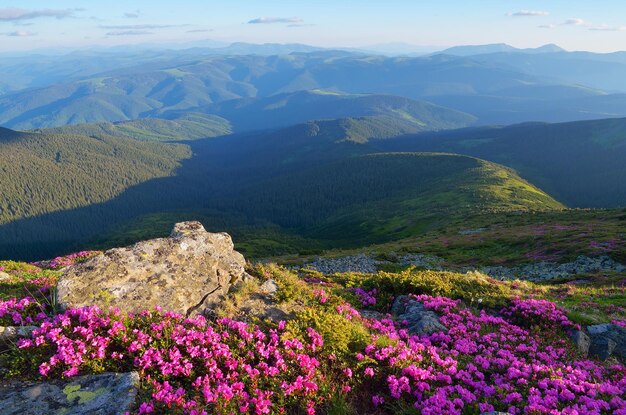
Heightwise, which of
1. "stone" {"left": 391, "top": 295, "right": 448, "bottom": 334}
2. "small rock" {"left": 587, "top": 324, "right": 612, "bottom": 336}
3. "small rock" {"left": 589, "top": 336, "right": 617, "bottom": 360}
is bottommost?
"small rock" {"left": 589, "top": 336, "right": 617, "bottom": 360}

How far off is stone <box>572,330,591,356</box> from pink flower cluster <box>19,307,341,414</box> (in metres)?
10.5

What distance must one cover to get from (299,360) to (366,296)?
794 centimetres

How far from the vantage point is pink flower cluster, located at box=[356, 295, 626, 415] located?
919 centimetres

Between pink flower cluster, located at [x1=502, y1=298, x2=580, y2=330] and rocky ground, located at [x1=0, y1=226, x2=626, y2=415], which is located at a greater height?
rocky ground, located at [x1=0, y1=226, x2=626, y2=415]

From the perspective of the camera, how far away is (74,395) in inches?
311

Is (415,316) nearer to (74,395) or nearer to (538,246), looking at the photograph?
(74,395)

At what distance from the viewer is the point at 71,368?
8.52 m

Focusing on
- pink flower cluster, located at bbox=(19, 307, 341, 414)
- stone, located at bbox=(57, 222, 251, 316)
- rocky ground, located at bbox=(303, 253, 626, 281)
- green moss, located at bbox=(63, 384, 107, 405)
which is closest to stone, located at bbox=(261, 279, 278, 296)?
stone, located at bbox=(57, 222, 251, 316)

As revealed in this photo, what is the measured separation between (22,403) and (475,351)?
12537mm

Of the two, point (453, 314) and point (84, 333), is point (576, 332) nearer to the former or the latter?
point (453, 314)

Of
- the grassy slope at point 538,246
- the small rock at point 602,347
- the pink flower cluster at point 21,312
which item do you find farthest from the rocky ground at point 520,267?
the pink flower cluster at point 21,312

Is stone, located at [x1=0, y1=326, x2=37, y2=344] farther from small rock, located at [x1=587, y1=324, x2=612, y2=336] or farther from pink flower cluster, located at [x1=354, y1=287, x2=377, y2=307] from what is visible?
small rock, located at [x1=587, y1=324, x2=612, y2=336]

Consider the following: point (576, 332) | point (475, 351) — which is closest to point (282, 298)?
point (475, 351)

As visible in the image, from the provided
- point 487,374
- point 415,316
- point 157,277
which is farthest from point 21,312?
point 487,374
